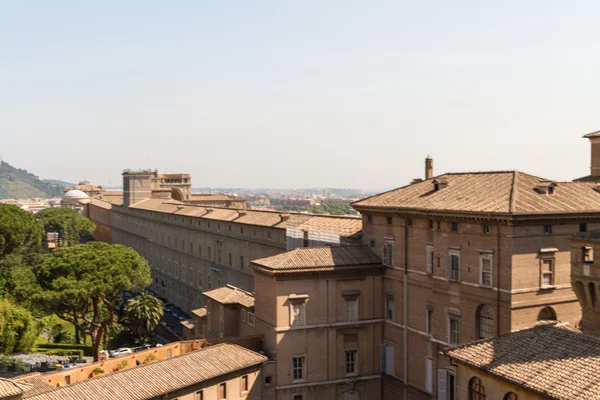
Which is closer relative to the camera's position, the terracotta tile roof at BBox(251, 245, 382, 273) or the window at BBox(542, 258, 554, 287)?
the window at BBox(542, 258, 554, 287)

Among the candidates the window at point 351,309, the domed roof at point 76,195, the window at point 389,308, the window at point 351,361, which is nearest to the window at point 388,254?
the window at point 389,308

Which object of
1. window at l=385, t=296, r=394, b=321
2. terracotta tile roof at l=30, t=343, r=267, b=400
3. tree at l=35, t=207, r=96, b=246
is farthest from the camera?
tree at l=35, t=207, r=96, b=246

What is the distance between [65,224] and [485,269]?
103756mm

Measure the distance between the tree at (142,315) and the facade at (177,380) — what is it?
73.0 ft

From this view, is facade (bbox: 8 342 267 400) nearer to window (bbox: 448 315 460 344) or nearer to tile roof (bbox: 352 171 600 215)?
window (bbox: 448 315 460 344)

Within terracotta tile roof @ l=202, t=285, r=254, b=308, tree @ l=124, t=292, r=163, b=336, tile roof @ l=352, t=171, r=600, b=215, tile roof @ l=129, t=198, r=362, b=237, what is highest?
tile roof @ l=352, t=171, r=600, b=215

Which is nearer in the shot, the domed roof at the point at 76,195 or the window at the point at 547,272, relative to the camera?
the window at the point at 547,272

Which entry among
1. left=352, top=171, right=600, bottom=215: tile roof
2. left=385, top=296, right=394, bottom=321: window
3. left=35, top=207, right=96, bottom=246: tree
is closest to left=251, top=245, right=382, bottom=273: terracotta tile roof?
left=385, top=296, right=394, bottom=321: window

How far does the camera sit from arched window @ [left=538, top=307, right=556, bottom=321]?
32.2 metres

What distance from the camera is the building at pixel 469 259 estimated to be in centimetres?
3162

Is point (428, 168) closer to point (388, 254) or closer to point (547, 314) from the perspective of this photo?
point (388, 254)

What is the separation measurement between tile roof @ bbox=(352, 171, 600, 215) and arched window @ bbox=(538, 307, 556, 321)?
5.04 m

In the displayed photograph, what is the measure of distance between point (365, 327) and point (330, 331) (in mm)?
2492

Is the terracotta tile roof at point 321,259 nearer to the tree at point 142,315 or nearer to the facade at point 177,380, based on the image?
the facade at point 177,380
